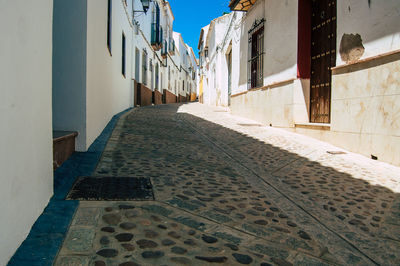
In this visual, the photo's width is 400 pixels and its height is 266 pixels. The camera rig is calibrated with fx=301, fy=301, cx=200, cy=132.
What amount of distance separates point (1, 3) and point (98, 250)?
1.33 meters

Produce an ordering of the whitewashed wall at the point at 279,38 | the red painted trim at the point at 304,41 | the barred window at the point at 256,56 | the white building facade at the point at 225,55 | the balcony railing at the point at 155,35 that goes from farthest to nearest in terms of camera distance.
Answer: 1. the balcony railing at the point at 155,35
2. the white building facade at the point at 225,55
3. the barred window at the point at 256,56
4. the whitewashed wall at the point at 279,38
5. the red painted trim at the point at 304,41

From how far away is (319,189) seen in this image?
3.12 metres

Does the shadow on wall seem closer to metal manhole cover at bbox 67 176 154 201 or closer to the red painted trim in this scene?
metal manhole cover at bbox 67 176 154 201

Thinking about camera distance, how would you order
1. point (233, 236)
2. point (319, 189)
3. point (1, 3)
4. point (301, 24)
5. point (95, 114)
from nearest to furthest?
point (1, 3)
point (233, 236)
point (319, 189)
point (95, 114)
point (301, 24)

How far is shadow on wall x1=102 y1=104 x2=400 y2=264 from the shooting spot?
2164 mm

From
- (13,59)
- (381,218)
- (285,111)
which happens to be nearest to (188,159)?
(381,218)

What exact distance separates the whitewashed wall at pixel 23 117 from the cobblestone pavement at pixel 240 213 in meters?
0.29

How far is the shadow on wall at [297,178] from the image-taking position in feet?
7.10

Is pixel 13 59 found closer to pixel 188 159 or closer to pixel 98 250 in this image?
pixel 98 250

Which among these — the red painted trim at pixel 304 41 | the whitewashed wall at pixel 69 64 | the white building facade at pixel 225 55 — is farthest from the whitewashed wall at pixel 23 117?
the white building facade at pixel 225 55

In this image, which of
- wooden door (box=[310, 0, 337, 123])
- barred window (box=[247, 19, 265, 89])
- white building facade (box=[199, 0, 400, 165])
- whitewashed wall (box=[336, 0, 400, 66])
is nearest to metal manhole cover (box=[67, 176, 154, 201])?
white building facade (box=[199, 0, 400, 165])

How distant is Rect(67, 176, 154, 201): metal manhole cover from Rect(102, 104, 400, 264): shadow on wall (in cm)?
21

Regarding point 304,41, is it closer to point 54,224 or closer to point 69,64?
point 69,64

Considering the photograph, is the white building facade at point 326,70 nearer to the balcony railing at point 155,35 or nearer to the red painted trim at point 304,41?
the red painted trim at point 304,41
